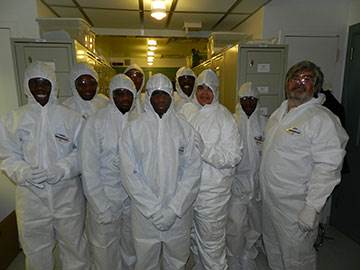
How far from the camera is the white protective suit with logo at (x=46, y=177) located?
1.52 meters

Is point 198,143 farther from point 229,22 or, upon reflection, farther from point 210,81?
point 229,22

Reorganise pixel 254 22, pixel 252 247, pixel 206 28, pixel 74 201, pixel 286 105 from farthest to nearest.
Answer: pixel 206 28 → pixel 254 22 → pixel 252 247 → pixel 286 105 → pixel 74 201

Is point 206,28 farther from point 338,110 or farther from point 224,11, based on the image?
point 338,110

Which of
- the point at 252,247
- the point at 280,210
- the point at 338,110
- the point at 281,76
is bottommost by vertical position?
the point at 252,247

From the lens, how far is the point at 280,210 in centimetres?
162

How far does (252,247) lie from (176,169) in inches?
45.8

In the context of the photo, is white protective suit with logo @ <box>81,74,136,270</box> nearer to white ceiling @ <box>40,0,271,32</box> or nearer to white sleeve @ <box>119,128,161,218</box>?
white sleeve @ <box>119,128,161,218</box>

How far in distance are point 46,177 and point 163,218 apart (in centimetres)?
73

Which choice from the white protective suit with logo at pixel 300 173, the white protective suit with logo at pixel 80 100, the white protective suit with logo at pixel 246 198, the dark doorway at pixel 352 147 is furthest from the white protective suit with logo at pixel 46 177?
the dark doorway at pixel 352 147

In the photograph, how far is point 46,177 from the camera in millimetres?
1479

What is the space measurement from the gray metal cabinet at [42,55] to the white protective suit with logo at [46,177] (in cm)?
57

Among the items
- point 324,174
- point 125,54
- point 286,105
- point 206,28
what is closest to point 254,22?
point 206,28

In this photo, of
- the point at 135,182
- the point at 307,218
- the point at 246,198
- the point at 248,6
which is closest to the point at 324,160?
the point at 307,218

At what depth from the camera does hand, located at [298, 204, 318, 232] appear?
4.83 ft
